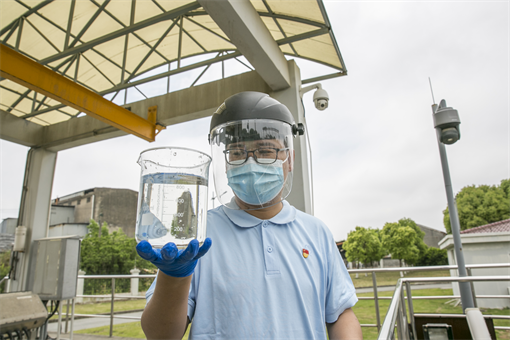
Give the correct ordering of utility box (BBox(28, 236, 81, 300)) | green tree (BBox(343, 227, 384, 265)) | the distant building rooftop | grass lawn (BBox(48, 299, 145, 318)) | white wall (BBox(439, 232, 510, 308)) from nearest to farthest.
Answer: utility box (BBox(28, 236, 81, 300)) → white wall (BBox(439, 232, 510, 308)) → grass lawn (BBox(48, 299, 145, 318)) → the distant building rooftop → green tree (BBox(343, 227, 384, 265))

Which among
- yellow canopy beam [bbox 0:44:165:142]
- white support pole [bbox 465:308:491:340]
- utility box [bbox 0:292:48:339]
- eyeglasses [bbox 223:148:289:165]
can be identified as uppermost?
yellow canopy beam [bbox 0:44:165:142]

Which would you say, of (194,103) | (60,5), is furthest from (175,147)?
(60,5)

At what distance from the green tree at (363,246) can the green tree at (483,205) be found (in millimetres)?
7307

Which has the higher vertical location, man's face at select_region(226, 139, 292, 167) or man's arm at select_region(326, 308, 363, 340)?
man's face at select_region(226, 139, 292, 167)

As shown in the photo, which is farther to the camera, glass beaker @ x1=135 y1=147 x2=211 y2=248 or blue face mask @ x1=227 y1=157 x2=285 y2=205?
blue face mask @ x1=227 y1=157 x2=285 y2=205

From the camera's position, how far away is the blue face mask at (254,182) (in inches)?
46.8

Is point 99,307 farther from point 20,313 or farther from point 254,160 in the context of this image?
point 254,160

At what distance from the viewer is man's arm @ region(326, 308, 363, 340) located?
106 centimetres

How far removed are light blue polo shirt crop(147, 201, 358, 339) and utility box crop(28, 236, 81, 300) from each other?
5839 mm

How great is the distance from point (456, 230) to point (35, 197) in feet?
27.1

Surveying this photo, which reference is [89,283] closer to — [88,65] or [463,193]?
[88,65]

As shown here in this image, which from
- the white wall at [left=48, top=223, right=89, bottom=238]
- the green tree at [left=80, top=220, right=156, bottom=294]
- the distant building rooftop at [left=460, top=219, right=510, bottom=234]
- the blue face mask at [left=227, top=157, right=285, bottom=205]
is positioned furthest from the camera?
the white wall at [left=48, top=223, right=89, bottom=238]

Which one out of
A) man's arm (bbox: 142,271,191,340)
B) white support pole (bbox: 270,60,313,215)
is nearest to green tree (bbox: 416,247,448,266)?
white support pole (bbox: 270,60,313,215)

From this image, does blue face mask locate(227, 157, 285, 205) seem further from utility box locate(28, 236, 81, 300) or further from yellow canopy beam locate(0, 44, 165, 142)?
utility box locate(28, 236, 81, 300)
